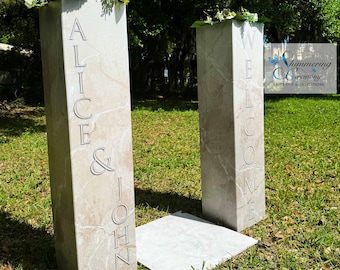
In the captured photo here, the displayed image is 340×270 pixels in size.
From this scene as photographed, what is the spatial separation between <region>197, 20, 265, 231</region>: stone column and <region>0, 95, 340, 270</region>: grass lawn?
0.93ft

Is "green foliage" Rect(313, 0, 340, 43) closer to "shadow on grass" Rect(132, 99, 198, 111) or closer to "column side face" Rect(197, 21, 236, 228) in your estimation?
"shadow on grass" Rect(132, 99, 198, 111)

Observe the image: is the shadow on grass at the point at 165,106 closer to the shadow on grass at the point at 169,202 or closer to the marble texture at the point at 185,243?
the shadow on grass at the point at 169,202

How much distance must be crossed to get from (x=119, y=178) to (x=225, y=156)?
1274 millimetres

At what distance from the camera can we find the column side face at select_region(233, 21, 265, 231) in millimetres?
3146

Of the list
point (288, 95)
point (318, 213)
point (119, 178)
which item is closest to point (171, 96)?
point (288, 95)

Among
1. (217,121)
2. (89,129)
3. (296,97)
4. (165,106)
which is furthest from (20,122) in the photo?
(296,97)

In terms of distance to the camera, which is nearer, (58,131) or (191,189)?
(58,131)

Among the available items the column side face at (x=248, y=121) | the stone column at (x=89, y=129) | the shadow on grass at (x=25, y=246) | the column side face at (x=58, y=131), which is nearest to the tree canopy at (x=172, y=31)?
the shadow on grass at (x=25, y=246)

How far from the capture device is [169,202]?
4.09 m

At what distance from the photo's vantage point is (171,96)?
594 inches

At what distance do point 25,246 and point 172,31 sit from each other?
463 inches

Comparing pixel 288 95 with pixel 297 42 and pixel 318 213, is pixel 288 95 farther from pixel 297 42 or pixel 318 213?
pixel 318 213

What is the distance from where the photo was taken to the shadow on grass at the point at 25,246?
108 inches

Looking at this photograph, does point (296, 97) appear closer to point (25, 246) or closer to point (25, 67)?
point (25, 67)
